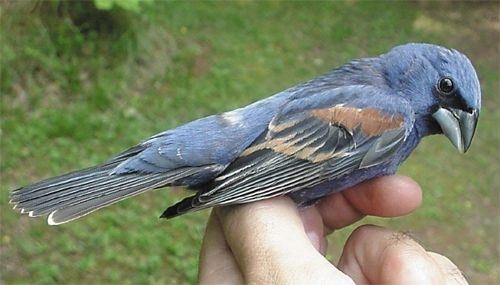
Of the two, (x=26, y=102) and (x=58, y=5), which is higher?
(x=58, y=5)

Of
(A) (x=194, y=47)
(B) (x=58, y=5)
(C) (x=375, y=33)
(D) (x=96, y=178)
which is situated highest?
(D) (x=96, y=178)

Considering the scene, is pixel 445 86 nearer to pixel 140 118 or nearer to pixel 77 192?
pixel 77 192

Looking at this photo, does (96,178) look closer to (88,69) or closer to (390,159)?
(390,159)

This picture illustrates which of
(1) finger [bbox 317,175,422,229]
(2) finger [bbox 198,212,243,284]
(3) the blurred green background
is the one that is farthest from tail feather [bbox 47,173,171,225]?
(3) the blurred green background

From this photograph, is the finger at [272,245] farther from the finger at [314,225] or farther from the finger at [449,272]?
the finger at [449,272]

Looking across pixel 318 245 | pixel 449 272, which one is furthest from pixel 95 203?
pixel 449 272

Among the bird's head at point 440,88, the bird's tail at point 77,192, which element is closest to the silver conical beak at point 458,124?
the bird's head at point 440,88

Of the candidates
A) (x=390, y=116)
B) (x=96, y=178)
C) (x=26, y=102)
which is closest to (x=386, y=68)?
(x=390, y=116)
